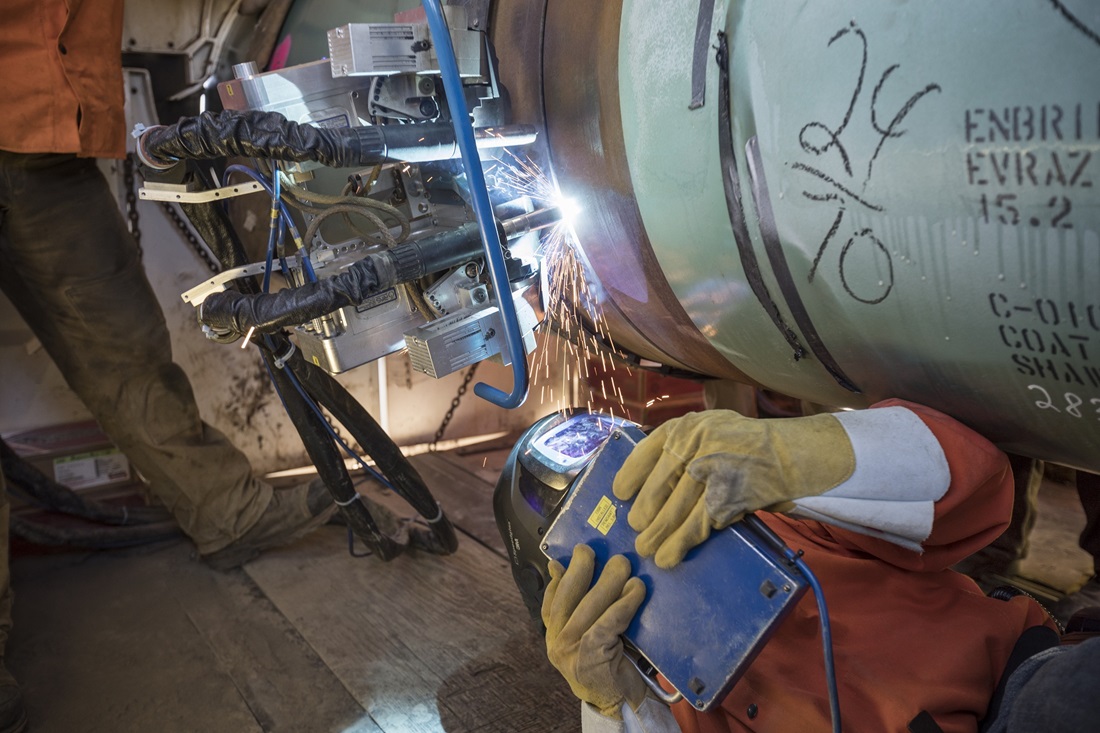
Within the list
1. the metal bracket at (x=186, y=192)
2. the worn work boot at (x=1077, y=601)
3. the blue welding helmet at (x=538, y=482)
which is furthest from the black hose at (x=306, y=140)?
the worn work boot at (x=1077, y=601)

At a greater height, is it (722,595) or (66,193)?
(66,193)

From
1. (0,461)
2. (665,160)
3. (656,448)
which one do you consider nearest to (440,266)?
(665,160)

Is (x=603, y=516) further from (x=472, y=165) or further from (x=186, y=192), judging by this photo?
(x=186, y=192)

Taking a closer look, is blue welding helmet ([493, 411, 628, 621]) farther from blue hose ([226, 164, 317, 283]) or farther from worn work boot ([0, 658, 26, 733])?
worn work boot ([0, 658, 26, 733])

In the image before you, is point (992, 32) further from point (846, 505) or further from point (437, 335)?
point (437, 335)

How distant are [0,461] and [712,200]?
8.50 feet

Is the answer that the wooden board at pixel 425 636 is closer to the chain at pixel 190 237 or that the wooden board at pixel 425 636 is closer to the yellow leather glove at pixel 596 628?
the yellow leather glove at pixel 596 628

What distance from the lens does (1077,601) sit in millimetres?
2541

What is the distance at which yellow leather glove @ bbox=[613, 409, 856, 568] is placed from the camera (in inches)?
44.1

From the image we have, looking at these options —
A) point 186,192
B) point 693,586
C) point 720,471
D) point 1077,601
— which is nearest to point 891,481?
point 720,471

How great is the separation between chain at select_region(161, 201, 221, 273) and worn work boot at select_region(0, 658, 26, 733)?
1.60 meters

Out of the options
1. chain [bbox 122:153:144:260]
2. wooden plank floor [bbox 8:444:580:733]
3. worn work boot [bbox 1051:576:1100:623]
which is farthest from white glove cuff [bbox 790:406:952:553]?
chain [bbox 122:153:144:260]

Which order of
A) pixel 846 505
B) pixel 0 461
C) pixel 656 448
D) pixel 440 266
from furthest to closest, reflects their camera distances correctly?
pixel 0 461 → pixel 440 266 → pixel 656 448 → pixel 846 505

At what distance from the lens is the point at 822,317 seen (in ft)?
3.95
